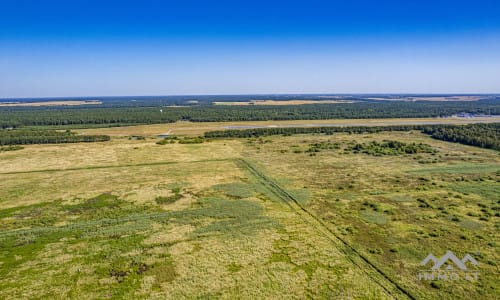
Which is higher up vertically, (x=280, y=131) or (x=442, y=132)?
(x=280, y=131)

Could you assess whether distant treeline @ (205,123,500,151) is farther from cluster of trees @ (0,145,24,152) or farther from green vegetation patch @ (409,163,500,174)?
cluster of trees @ (0,145,24,152)

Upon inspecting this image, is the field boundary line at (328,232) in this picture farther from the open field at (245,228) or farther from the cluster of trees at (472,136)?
the cluster of trees at (472,136)

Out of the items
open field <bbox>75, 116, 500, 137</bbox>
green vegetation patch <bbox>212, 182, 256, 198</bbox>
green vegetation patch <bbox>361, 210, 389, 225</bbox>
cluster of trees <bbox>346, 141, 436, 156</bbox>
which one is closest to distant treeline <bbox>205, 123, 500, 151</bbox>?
cluster of trees <bbox>346, 141, 436, 156</bbox>

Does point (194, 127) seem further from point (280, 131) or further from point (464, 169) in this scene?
point (464, 169)

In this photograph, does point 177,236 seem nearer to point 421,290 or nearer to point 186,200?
point 186,200

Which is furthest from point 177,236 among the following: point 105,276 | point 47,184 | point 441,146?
point 441,146

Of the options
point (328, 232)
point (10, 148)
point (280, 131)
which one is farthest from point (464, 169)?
point (10, 148)

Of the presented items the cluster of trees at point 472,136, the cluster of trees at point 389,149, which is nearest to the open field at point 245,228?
the cluster of trees at point 389,149

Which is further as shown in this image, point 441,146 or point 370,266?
point 441,146
